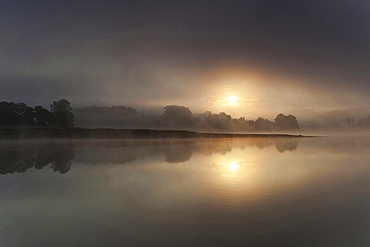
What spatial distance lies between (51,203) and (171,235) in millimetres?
7856

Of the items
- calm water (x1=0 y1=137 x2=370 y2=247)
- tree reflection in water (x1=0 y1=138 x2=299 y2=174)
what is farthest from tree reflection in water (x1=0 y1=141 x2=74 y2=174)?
calm water (x1=0 y1=137 x2=370 y2=247)

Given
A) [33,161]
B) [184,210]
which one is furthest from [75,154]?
[184,210]

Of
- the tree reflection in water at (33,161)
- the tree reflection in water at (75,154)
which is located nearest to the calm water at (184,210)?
the tree reflection in water at (33,161)

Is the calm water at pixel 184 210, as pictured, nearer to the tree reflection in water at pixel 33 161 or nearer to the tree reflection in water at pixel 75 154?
the tree reflection in water at pixel 33 161

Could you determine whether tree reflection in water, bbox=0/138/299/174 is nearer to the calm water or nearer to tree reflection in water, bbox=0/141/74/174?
tree reflection in water, bbox=0/141/74/174

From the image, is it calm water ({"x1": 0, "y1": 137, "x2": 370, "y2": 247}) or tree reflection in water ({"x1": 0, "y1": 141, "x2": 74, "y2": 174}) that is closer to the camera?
calm water ({"x1": 0, "y1": 137, "x2": 370, "y2": 247})

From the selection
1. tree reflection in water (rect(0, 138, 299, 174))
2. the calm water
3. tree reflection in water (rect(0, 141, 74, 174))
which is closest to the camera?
the calm water

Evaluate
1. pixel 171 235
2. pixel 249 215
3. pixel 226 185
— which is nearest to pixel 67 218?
pixel 171 235

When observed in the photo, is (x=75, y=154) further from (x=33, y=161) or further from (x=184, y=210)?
(x=184, y=210)

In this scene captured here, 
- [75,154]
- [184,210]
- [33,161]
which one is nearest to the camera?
[184,210]

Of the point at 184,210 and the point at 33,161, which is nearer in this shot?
the point at 184,210

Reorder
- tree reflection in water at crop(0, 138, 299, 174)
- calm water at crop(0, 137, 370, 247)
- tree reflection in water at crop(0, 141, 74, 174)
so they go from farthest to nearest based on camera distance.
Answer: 1. tree reflection in water at crop(0, 138, 299, 174)
2. tree reflection in water at crop(0, 141, 74, 174)
3. calm water at crop(0, 137, 370, 247)

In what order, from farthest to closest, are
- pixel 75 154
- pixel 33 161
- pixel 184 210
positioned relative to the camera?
pixel 75 154 < pixel 33 161 < pixel 184 210

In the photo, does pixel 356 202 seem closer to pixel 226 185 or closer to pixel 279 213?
pixel 279 213
